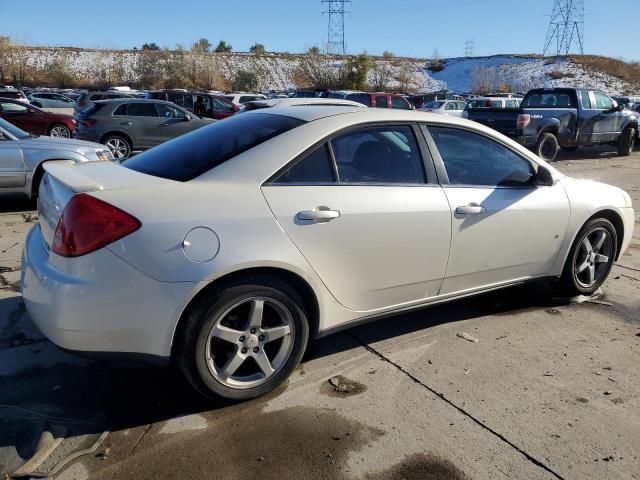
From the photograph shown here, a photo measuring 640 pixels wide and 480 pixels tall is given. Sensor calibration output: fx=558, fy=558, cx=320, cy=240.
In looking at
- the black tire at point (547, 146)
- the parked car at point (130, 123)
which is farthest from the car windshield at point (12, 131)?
the black tire at point (547, 146)

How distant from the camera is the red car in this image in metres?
15.1

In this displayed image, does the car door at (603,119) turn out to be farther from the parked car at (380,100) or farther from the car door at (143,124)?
the car door at (143,124)

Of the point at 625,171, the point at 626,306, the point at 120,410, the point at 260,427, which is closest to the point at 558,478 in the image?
the point at 260,427

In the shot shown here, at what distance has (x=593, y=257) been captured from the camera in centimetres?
463

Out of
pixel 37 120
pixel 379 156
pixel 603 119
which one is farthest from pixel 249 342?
Result: pixel 603 119

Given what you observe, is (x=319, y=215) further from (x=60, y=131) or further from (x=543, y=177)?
(x=60, y=131)

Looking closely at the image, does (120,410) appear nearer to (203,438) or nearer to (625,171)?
(203,438)

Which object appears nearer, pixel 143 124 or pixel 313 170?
pixel 313 170

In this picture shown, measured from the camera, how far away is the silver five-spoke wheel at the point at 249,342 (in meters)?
2.90

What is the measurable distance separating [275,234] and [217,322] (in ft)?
1.76

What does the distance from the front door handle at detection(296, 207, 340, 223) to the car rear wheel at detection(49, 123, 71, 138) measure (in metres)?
14.4

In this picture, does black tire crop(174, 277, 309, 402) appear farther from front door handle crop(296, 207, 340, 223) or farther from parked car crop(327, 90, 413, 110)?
parked car crop(327, 90, 413, 110)

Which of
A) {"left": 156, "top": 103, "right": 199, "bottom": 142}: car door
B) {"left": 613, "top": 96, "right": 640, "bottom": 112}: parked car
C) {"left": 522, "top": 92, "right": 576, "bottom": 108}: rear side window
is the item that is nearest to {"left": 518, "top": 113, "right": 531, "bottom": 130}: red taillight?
{"left": 522, "top": 92, "right": 576, "bottom": 108}: rear side window

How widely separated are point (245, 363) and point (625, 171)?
43.5 feet
